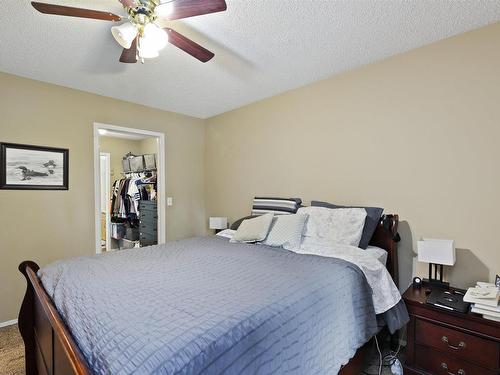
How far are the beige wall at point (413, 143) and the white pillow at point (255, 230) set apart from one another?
70 centimetres

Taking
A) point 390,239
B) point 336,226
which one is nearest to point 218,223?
point 336,226

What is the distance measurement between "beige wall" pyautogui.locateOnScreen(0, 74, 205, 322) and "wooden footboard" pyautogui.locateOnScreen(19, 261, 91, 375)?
118cm

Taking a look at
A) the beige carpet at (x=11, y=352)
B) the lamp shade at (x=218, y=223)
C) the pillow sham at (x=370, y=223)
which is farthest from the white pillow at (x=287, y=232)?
the beige carpet at (x=11, y=352)

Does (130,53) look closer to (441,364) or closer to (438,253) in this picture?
(438,253)

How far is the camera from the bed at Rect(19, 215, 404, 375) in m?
0.90

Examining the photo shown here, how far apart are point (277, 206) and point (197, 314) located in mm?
1919

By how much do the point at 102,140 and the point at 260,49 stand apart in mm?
4546

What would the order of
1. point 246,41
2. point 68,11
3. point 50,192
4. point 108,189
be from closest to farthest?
1. point 68,11
2. point 246,41
3. point 50,192
4. point 108,189

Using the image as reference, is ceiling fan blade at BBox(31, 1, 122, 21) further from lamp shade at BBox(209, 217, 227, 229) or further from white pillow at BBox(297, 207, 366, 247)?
lamp shade at BBox(209, 217, 227, 229)

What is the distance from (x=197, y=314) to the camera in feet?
3.57

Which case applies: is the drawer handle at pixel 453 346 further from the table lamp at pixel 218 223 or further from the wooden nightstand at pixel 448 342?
the table lamp at pixel 218 223

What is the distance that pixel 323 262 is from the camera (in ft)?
5.93

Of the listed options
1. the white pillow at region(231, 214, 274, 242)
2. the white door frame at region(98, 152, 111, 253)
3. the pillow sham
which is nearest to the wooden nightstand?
the pillow sham

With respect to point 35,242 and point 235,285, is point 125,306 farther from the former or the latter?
point 35,242
